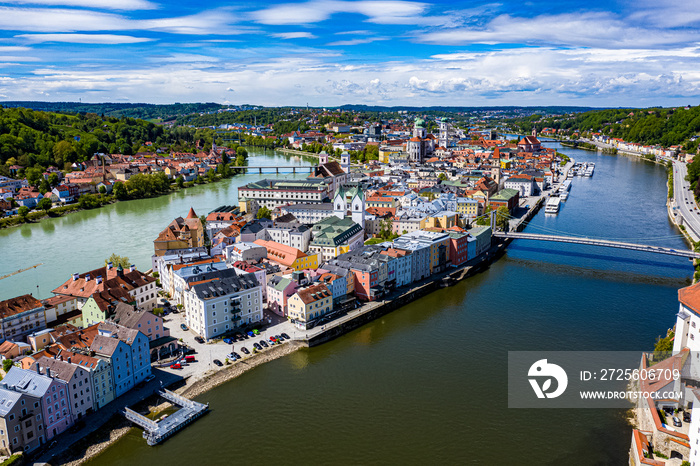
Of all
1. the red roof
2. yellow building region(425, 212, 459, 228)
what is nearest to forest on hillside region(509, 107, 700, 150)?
yellow building region(425, 212, 459, 228)

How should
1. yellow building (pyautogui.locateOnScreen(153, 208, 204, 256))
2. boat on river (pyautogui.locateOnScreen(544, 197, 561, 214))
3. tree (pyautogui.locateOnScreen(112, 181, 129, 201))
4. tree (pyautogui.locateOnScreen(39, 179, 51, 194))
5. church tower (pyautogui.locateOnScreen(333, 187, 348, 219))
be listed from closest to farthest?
yellow building (pyautogui.locateOnScreen(153, 208, 204, 256)), church tower (pyautogui.locateOnScreen(333, 187, 348, 219)), boat on river (pyautogui.locateOnScreen(544, 197, 561, 214)), tree (pyautogui.locateOnScreen(39, 179, 51, 194)), tree (pyautogui.locateOnScreen(112, 181, 129, 201))

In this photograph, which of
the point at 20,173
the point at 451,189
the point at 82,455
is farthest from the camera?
the point at 20,173

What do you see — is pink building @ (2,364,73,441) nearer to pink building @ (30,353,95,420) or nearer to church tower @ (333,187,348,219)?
pink building @ (30,353,95,420)

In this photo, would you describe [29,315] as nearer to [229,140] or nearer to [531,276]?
[531,276]

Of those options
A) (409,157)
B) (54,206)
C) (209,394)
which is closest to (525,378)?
(209,394)

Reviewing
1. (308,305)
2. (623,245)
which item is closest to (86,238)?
(308,305)

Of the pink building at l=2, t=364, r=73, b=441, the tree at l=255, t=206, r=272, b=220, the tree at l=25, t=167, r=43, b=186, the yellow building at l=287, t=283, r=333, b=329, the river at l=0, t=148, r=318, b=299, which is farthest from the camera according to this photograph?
the tree at l=25, t=167, r=43, b=186
